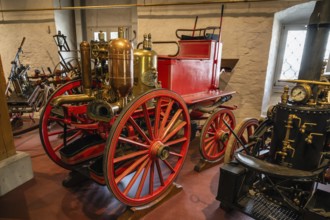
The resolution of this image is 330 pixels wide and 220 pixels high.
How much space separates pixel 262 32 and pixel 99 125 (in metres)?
3.07

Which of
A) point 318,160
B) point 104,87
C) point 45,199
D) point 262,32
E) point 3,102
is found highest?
point 262,32

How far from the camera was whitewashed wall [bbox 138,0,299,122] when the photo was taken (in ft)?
11.9

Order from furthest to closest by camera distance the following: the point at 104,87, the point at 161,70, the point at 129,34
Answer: the point at 129,34 < the point at 161,70 < the point at 104,87

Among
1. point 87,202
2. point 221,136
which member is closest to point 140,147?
point 87,202

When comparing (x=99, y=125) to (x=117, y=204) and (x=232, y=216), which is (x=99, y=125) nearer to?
(x=117, y=204)

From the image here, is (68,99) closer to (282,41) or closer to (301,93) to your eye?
(301,93)

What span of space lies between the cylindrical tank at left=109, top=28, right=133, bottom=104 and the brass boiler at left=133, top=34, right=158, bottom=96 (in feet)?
1.16

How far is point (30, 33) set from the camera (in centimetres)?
506

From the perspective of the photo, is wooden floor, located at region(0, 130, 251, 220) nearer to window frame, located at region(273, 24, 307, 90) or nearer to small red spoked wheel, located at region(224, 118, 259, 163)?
small red spoked wheel, located at region(224, 118, 259, 163)

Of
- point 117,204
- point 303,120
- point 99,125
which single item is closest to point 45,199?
point 117,204

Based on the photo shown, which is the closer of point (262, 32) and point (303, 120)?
point (303, 120)

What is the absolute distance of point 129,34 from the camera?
5.43m

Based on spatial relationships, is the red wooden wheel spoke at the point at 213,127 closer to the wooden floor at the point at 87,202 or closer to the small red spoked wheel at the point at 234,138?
the small red spoked wheel at the point at 234,138

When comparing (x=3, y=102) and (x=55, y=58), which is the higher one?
(x=55, y=58)
